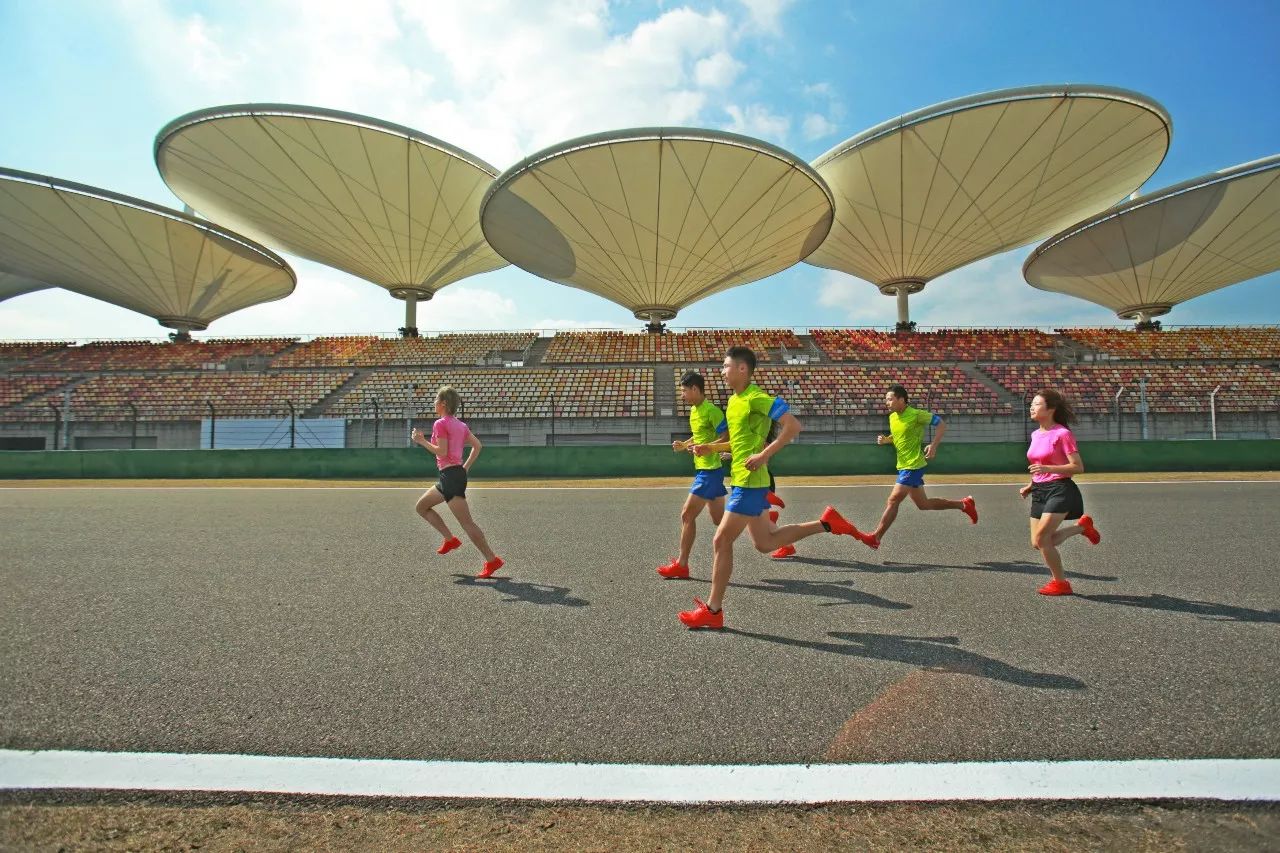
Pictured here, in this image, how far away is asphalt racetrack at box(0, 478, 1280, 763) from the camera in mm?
2201

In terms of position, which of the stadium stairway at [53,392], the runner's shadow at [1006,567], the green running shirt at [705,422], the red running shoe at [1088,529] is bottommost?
the runner's shadow at [1006,567]

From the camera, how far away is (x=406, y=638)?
341cm

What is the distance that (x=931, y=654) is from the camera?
3141 millimetres

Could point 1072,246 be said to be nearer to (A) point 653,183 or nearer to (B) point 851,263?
(B) point 851,263

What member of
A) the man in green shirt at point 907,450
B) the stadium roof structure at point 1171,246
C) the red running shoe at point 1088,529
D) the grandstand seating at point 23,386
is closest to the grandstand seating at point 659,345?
the stadium roof structure at point 1171,246

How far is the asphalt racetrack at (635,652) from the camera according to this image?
2201 millimetres

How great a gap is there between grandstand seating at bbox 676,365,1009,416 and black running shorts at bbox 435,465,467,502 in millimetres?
17466

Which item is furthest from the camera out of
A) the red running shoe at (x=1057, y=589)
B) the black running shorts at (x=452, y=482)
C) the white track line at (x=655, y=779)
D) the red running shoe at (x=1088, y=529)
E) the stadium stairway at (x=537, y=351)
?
the stadium stairway at (x=537, y=351)

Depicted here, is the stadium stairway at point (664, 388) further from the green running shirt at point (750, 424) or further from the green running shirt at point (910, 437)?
the green running shirt at point (750, 424)

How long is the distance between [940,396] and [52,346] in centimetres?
4749

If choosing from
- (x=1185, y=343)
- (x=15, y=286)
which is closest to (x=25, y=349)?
(x=15, y=286)

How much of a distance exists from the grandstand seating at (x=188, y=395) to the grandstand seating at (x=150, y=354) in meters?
2.40

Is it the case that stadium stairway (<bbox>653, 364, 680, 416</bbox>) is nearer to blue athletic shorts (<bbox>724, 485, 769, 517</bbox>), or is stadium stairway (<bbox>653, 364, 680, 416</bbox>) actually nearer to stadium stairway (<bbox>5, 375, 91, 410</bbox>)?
blue athletic shorts (<bbox>724, 485, 769, 517</bbox>)

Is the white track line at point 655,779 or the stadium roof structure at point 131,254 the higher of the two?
the stadium roof structure at point 131,254
